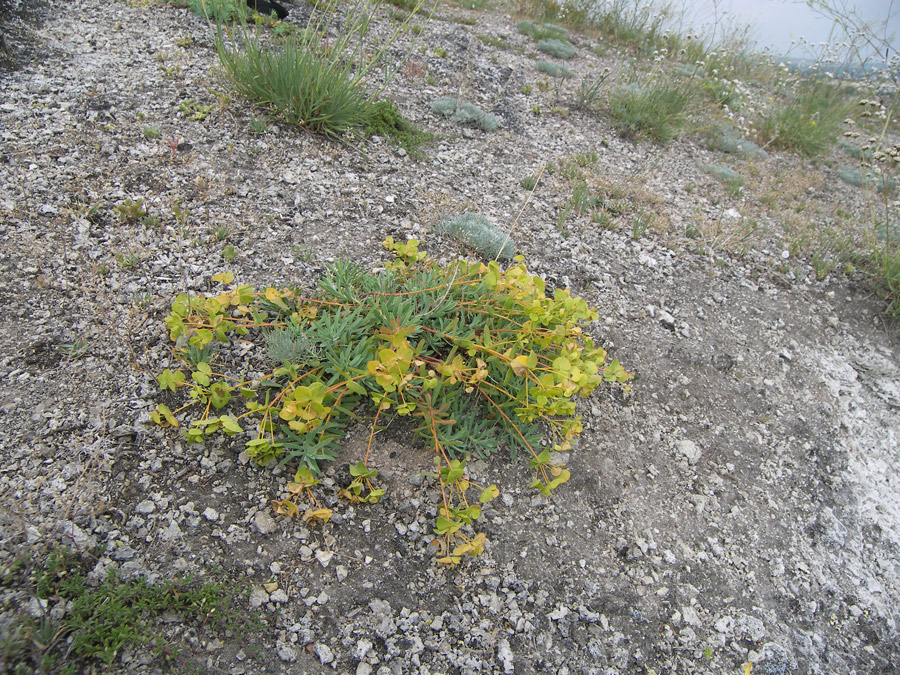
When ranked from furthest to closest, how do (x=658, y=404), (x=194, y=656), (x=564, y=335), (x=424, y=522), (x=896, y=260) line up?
(x=896, y=260)
(x=658, y=404)
(x=564, y=335)
(x=424, y=522)
(x=194, y=656)

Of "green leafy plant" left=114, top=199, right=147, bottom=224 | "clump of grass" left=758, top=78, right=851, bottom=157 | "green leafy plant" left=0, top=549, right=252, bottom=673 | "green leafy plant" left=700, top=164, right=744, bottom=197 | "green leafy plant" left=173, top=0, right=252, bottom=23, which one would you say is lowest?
"green leafy plant" left=0, top=549, right=252, bottom=673

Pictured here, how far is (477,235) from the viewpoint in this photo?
132 inches

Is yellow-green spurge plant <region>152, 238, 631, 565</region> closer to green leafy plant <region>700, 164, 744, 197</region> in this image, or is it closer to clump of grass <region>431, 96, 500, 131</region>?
clump of grass <region>431, 96, 500, 131</region>

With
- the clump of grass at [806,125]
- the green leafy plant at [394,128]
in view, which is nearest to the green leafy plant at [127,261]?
the green leafy plant at [394,128]

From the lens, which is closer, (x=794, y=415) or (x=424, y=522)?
(x=424, y=522)

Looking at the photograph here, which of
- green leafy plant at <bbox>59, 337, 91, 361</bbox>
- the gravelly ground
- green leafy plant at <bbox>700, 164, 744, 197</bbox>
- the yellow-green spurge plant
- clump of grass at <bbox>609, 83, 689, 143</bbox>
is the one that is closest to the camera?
the gravelly ground

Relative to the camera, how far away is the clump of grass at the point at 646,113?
5.45m

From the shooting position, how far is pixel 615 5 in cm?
843

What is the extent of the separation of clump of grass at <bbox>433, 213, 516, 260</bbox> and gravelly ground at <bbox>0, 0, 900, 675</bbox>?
Result: 10cm

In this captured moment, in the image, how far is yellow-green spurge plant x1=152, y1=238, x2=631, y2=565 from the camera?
2066 millimetres

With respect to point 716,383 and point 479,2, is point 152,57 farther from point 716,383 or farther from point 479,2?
point 479,2

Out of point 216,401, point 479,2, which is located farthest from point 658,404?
point 479,2

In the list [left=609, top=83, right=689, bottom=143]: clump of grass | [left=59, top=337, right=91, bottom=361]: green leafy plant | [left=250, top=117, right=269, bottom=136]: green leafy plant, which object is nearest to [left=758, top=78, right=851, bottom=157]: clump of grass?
[left=609, top=83, right=689, bottom=143]: clump of grass

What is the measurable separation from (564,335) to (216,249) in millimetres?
2005
